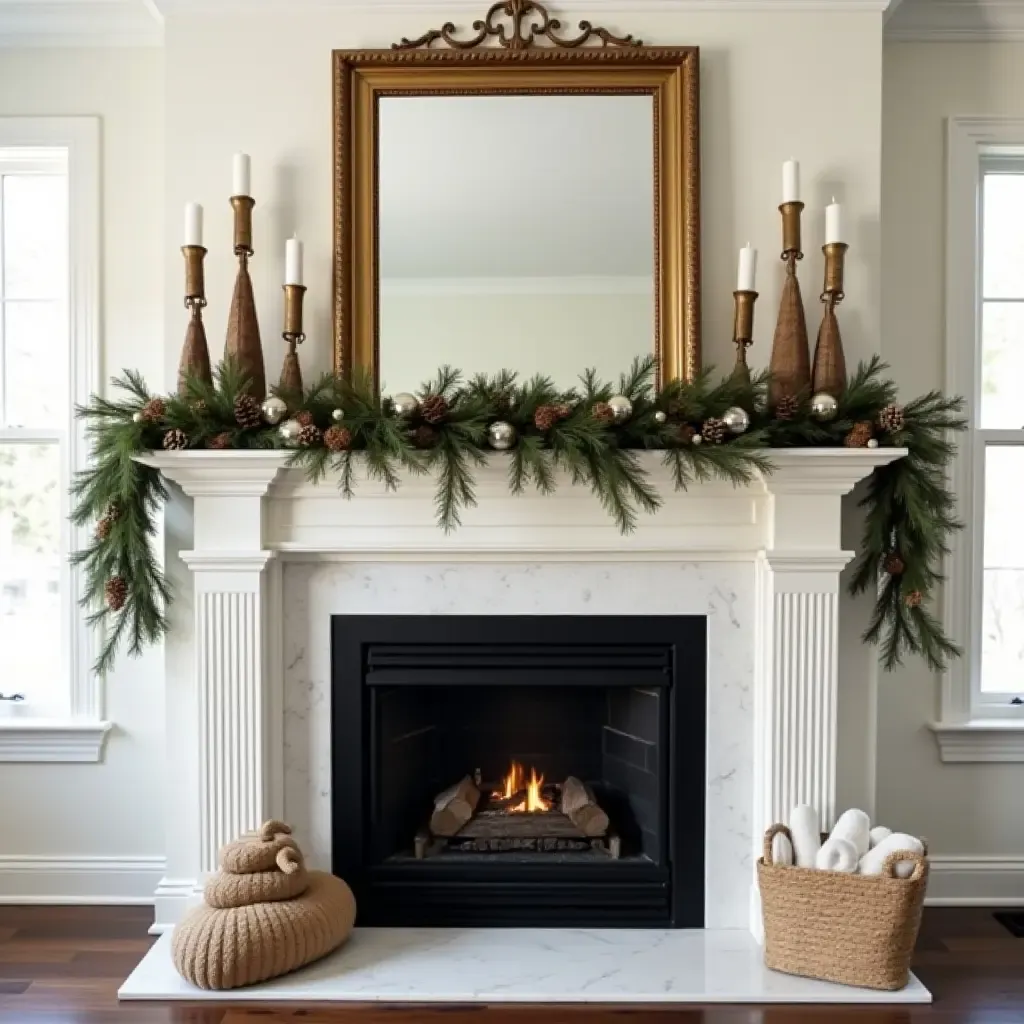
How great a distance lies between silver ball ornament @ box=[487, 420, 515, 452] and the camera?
86.7 inches

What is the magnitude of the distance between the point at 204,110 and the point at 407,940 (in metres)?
2.21

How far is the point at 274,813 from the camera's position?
243 centimetres

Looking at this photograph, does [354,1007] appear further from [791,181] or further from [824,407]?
[791,181]

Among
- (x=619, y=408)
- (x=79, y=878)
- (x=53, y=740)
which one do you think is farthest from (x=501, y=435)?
(x=79, y=878)

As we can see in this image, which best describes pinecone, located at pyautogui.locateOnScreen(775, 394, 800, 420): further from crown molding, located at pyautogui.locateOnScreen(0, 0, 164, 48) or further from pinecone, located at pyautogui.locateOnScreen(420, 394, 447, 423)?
crown molding, located at pyautogui.locateOnScreen(0, 0, 164, 48)

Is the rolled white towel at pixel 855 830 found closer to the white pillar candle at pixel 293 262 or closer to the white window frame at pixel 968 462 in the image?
the white window frame at pixel 968 462

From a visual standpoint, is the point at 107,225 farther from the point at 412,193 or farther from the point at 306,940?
the point at 306,940

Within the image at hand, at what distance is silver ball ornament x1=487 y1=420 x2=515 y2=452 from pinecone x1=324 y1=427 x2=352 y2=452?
1.10 ft

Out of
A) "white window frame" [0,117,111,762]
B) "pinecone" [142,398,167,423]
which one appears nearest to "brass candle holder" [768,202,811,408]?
"pinecone" [142,398,167,423]

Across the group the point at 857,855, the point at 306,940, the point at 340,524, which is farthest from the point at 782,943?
the point at 340,524

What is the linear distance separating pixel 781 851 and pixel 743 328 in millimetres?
1281

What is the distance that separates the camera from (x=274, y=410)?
7.34ft

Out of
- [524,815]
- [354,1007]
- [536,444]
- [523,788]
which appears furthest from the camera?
[523,788]

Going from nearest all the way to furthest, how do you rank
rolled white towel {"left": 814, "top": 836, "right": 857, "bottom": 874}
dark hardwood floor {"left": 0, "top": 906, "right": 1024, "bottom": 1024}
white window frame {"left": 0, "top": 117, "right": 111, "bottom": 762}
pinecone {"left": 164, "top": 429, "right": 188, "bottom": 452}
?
dark hardwood floor {"left": 0, "top": 906, "right": 1024, "bottom": 1024} < rolled white towel {"left": 814, "top": 836, "right": 857, "bottom": 874} < pinecone {"left": 164, "top": 429, "right": 188, "bottom": 452} < white window frame {"left": 0, "top": 117, "right": 111, "bottom": 762}
